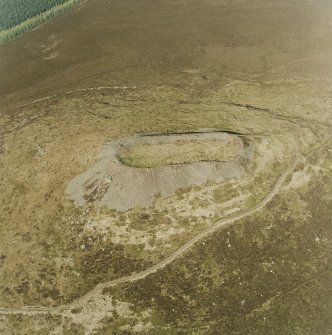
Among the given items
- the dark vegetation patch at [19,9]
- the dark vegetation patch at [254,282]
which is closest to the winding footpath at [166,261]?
the dark vegetation patch at [254,282]

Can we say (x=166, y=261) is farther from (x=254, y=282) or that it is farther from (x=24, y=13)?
(x=24, y=13)

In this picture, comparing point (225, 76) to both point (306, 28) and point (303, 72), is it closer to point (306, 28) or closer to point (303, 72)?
point (303, 72)

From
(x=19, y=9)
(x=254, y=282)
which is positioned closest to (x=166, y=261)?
(x=254, y=282)

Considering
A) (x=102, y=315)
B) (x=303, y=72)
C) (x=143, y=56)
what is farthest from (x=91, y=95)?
(x=102, y=315)

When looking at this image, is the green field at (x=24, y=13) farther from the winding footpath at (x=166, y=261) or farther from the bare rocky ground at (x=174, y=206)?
the winding footpath at (x=166, y=261)

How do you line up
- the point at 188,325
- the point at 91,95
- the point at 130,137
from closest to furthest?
1. the point at 188,325
2. the point at 130,137
3. the point at 91,95

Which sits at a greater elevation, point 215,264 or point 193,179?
point 193,179
